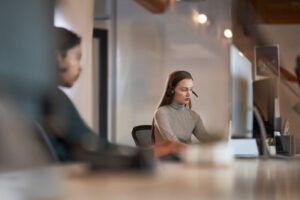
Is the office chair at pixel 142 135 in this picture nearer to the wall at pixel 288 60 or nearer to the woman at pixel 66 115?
the woman at pixel 66 115

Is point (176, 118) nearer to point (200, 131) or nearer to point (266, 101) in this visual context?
point (200, 131)

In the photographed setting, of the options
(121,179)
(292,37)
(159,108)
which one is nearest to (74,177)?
(121,179)

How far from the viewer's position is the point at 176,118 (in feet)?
2.21

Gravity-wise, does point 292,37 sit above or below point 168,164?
above

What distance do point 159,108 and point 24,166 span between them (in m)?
0.25

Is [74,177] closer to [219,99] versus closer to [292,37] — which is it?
[219,99]

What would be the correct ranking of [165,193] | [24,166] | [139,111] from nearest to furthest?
[165,193] → [24,166] → [139,111]

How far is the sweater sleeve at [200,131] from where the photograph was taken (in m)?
0.64

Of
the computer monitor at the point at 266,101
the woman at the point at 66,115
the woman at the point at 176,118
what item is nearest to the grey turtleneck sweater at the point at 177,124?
the woman at the point at 176,118

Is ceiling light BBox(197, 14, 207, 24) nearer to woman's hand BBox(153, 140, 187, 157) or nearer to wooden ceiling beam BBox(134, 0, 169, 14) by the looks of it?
wooden ceiling beam BBox(134, 0, 169, 14)

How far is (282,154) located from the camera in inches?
32.4

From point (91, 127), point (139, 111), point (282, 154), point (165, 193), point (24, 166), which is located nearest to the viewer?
point (165, 193)

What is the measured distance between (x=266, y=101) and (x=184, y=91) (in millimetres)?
267

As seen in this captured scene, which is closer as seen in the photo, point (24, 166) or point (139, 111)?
point (24, 166)
